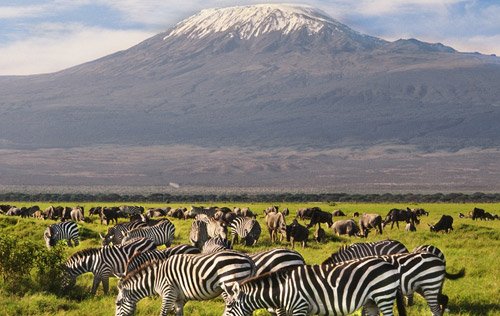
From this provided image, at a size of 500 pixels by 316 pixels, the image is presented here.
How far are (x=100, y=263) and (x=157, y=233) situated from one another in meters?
8.07

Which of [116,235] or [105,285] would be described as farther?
[116,235]

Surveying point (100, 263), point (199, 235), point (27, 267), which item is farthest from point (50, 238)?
point (100, 263)

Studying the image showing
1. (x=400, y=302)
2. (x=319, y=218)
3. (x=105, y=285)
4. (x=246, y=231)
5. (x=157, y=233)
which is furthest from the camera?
(x=319, y=218)

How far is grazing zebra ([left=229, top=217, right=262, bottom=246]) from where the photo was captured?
2852 cm

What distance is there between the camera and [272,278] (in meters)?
12.3

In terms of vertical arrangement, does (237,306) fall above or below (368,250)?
below

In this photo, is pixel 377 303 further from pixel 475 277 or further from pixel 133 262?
pixel 475 277

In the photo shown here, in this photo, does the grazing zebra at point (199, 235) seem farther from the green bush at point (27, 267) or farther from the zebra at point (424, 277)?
the zebra at point (424, 277)

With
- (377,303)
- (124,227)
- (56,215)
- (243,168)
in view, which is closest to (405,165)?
(243,168)

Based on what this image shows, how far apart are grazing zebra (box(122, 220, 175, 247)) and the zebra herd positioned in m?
6.05

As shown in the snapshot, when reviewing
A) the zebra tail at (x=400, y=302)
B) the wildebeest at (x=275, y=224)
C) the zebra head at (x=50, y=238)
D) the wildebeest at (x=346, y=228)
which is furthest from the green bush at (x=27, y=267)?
the wildebeest at (x=346, y=228)

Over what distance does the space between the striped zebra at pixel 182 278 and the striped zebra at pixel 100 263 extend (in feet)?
10.8

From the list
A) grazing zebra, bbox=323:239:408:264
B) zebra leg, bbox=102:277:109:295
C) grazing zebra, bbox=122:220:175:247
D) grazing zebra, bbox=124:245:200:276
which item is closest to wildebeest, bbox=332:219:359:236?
grazing zebra, bbox=122:220:175:247

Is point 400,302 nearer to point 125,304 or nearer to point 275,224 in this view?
point 125,304
